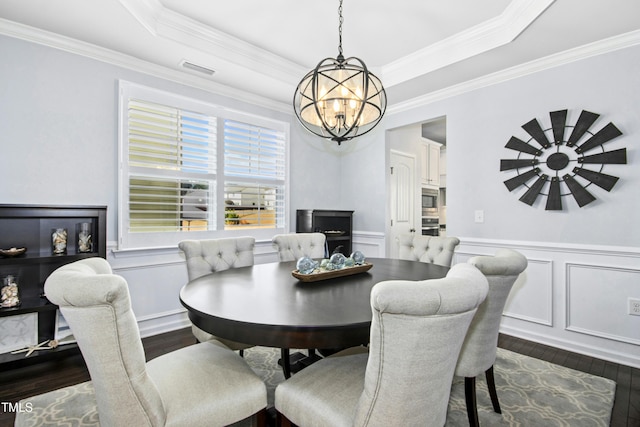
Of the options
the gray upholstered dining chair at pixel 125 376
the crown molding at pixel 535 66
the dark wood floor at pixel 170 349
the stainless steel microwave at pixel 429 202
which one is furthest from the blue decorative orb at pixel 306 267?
the stainless steel microwave at pixel 429 202

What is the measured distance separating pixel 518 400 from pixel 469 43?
2813 millimetres

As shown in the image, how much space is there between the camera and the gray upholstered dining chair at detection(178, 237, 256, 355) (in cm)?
227

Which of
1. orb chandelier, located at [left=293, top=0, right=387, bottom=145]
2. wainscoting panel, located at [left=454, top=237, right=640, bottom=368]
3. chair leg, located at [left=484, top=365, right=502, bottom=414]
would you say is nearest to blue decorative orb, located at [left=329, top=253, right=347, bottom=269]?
orb chandelier, located at [left=293, top=0, right=387, bottom=145]

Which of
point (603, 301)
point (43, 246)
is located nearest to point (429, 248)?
point (603, 301)

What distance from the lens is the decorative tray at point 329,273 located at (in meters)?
1.80

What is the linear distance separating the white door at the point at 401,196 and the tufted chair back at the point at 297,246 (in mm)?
1555

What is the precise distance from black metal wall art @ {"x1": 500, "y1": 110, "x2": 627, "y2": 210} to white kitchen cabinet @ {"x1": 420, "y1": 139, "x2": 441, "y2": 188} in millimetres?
2139

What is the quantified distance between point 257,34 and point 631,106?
3115 millimetres

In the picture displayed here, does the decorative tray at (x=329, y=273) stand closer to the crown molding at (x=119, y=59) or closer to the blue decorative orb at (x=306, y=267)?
the blue decorative orb at (x=306, y=267)

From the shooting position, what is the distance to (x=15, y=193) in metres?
2.39

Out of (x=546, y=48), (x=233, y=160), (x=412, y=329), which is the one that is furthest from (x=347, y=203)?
(x=412, y=329)

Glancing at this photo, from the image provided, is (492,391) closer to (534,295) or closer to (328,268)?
(328,268)

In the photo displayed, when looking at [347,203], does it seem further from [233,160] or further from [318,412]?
[318,412]

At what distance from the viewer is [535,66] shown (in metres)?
2.92
